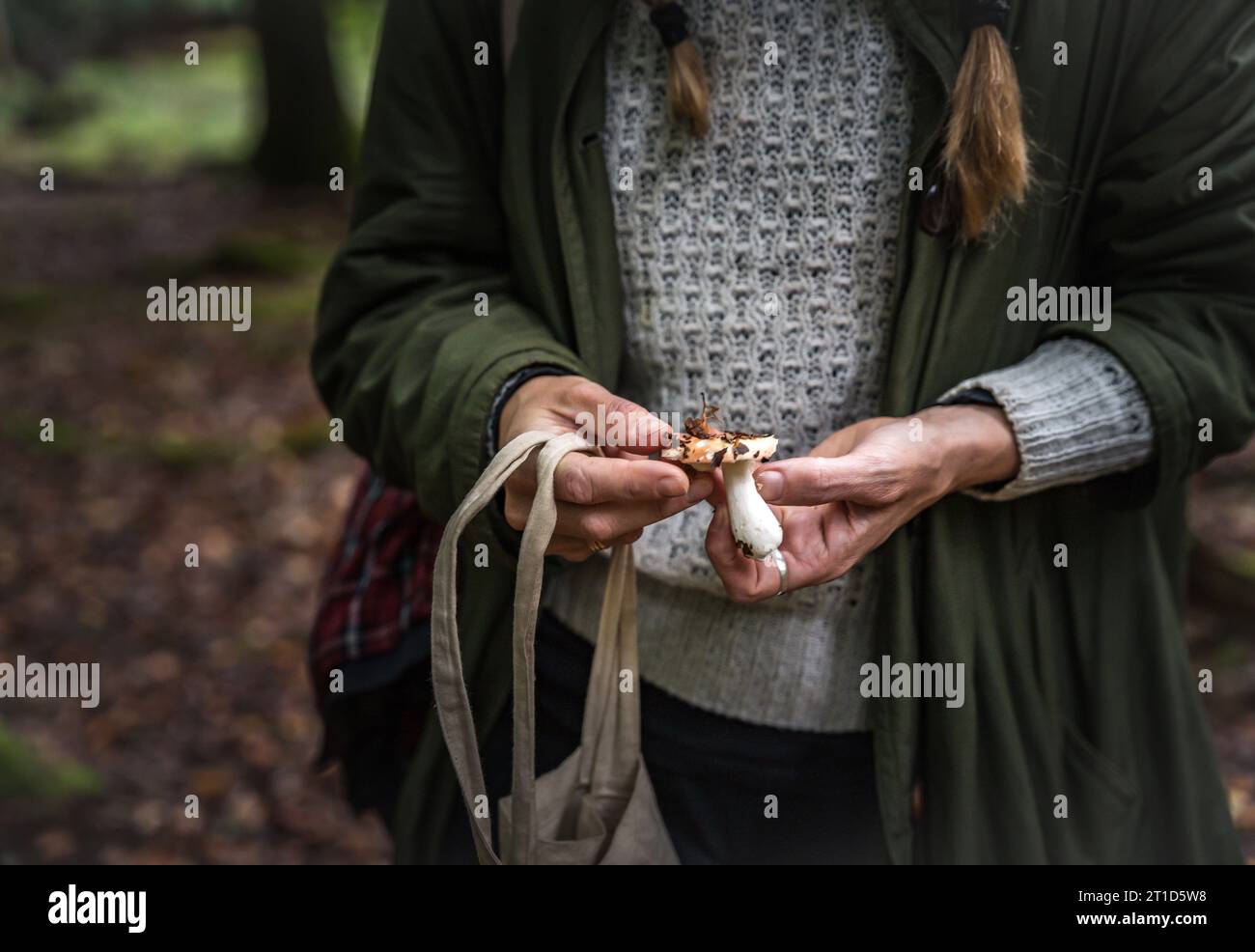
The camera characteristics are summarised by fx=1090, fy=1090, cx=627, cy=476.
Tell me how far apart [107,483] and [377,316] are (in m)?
4.03

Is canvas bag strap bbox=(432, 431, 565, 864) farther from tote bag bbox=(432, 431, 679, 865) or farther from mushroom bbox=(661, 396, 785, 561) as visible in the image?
mushroom bbox=(661, 396, 785, 561)

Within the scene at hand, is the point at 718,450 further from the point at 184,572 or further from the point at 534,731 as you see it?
the point at 184,572

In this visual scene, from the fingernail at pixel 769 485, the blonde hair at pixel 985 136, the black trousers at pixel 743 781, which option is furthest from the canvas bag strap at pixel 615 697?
the blonde hair at pixel 985 136

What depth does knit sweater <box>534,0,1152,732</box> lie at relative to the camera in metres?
1.51

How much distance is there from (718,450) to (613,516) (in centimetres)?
16

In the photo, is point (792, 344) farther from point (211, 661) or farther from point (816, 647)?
point (211, 661)

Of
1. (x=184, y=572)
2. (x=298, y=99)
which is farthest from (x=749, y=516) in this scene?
(x=298, y=99)

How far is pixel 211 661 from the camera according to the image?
13.5 feet

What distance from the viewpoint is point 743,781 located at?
1.63 m

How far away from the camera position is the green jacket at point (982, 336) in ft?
4.75

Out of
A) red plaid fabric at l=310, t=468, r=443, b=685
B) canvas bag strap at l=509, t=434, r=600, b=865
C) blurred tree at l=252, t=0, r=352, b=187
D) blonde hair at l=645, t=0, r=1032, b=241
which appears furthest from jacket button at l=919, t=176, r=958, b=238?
blurred tree at l=252, t=0, r=352, b=187

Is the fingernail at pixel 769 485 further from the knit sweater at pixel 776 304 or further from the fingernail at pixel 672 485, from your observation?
the knit sweater at pixel 776 304

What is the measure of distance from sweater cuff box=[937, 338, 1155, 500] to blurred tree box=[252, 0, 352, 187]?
8.97 metres

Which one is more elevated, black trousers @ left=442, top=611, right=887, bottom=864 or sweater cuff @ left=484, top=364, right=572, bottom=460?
sweater cuff @ left=484, top=364, right=572, bottom=460
